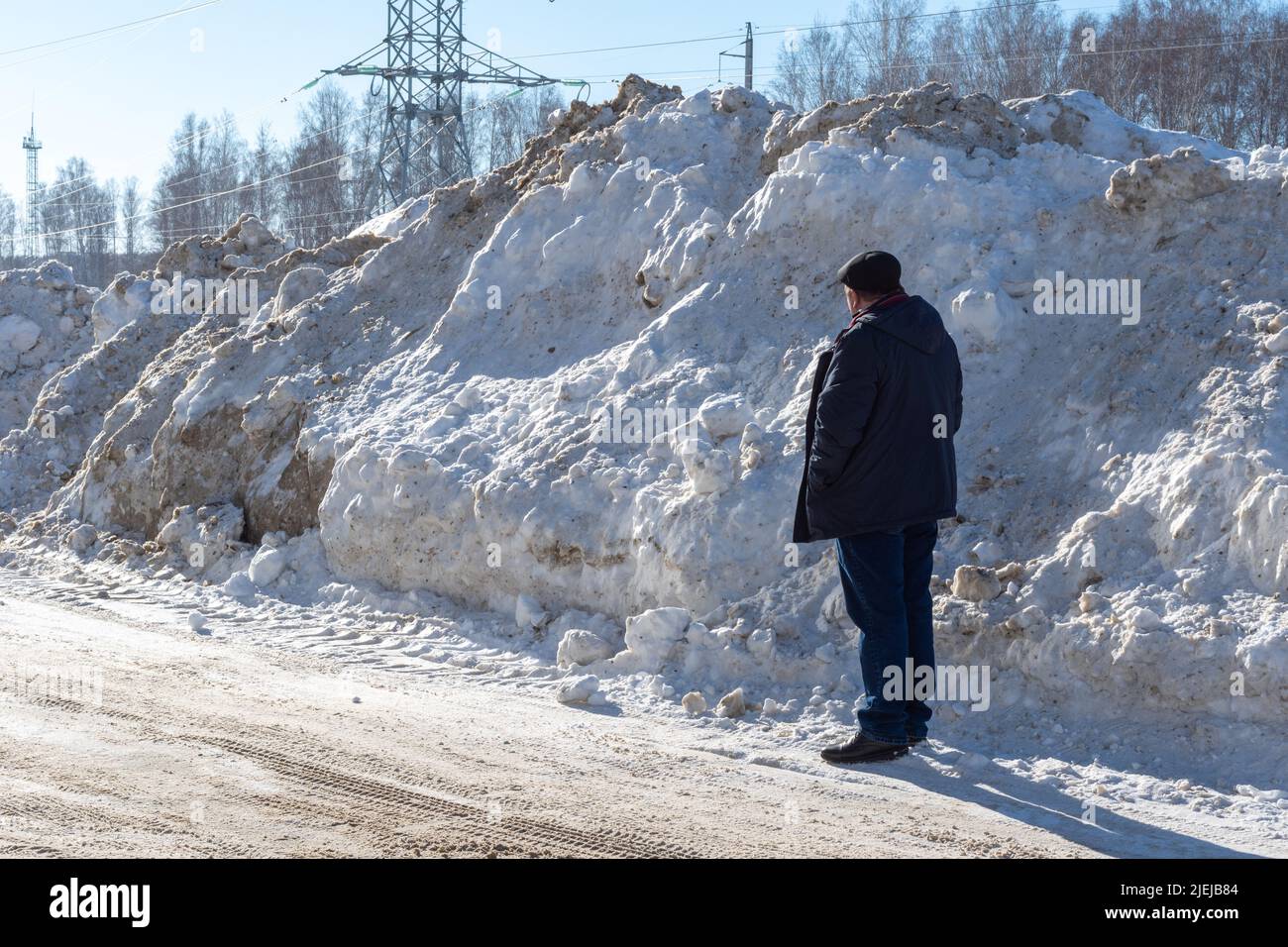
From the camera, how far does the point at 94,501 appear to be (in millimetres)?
10875

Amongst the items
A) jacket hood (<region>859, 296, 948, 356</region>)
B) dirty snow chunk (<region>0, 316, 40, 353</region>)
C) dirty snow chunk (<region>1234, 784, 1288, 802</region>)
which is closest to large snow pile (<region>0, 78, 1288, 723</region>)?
dirty snow chunk (<region>1234, 784, 1288, 802</region>)

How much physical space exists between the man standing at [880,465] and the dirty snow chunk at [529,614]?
259 centimetres

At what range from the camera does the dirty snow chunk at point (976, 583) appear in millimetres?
5957

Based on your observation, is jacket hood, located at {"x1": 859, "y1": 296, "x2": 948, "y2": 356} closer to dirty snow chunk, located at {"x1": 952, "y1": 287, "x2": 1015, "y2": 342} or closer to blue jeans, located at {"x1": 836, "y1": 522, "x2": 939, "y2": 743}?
blue jeans, located at {"x1": 836, "y1": 522, "x2": 939, "y2": 743}

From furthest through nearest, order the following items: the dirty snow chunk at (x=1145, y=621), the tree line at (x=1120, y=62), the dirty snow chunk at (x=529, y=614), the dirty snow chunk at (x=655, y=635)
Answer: the tree line at (x=1120, y=62), the dirty snow chunk at (x=529, y=614), the dirty snow chunk at (x=655, y=635), the dirty snow chunk at (x=1145, y=621)

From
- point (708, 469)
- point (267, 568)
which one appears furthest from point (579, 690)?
point (267, 568)

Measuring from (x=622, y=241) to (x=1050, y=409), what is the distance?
405 centimetres

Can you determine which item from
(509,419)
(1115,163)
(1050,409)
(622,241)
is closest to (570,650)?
(509,419)

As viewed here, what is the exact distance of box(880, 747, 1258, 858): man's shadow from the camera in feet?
13.8

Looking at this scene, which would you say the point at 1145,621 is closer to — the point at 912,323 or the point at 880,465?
the point at 880,465

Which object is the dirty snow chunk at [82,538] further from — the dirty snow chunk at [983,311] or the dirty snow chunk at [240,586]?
the dirty snow chunk at [983,311]

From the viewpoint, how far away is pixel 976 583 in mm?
5980

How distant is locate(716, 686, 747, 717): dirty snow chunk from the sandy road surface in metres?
0.31

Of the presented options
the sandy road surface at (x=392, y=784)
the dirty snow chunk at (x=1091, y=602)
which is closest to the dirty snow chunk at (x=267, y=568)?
the sandy road surface at (x=392, y=784)
